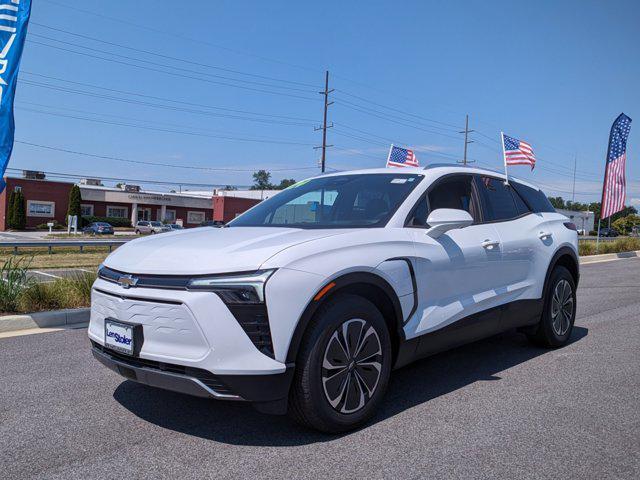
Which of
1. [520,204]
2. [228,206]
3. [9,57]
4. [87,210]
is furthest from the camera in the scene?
[228,206]

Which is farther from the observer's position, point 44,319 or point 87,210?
point 87,210

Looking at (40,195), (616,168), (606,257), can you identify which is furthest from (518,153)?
(40,195)

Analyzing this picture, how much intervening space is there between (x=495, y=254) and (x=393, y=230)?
4.17 ft

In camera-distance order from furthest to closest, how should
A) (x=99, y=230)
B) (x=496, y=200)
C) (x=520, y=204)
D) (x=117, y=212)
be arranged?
(x=117, y=212)
(x=99, y=230)
(x=520, y=204)
(x=496, y=200)

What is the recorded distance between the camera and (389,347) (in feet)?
12.0

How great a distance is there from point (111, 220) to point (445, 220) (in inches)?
2591

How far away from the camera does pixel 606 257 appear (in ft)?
71.3

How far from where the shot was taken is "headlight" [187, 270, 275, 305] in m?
3.00

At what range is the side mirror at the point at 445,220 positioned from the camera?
152 inches

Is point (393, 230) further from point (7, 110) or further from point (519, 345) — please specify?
point (7, 110)

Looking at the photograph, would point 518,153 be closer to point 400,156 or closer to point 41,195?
point 400,156

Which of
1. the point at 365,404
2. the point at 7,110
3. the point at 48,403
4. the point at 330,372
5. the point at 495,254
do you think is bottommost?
the point at 48,403

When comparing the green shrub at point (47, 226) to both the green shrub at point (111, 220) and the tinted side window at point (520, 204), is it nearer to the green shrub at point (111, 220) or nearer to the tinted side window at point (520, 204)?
the green shrub at point (111, 220)

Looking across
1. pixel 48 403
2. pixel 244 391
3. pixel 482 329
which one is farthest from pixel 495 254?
pixel 48 403
